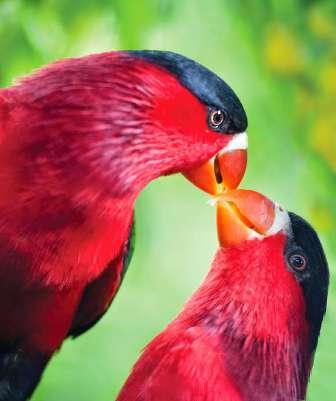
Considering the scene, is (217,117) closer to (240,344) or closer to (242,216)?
(242,216)

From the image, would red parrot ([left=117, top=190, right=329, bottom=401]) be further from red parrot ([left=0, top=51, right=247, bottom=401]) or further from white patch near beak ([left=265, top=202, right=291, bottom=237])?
red parrot ([left=0, top=51, right=247, bottom=401])

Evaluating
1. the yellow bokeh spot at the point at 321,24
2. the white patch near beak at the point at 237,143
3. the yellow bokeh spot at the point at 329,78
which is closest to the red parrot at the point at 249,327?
the white patch near beak at the point at 237,143

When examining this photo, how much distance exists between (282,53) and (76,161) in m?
0.52

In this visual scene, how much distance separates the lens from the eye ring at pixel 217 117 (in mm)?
1340

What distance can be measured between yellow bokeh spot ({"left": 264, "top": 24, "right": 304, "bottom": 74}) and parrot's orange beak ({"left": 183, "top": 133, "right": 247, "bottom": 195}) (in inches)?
A: 8.0

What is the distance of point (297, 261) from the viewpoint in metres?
1.38

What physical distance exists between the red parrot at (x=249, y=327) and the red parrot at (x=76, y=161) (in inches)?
7.2

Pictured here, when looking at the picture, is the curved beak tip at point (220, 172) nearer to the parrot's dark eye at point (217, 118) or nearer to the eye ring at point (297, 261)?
the parrot's dark eye at point (217, 118)

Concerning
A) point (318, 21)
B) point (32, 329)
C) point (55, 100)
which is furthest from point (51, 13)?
point (32, 329)

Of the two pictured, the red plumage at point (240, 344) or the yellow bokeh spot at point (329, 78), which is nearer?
the red plumage at point (240, 344)

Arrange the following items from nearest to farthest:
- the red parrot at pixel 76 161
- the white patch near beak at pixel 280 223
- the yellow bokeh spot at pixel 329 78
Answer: the red parrot at pixel 76 161 → the white patch near beak at pixel 280 223 → the yellow bokeh spot at pixel 329 78

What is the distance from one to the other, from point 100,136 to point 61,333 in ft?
1.27

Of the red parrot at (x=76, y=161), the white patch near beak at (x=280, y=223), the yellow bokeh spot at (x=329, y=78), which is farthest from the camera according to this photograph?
the yellow bokeh spot at (x=329, y=78)

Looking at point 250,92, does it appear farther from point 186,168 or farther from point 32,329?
point 32,329
